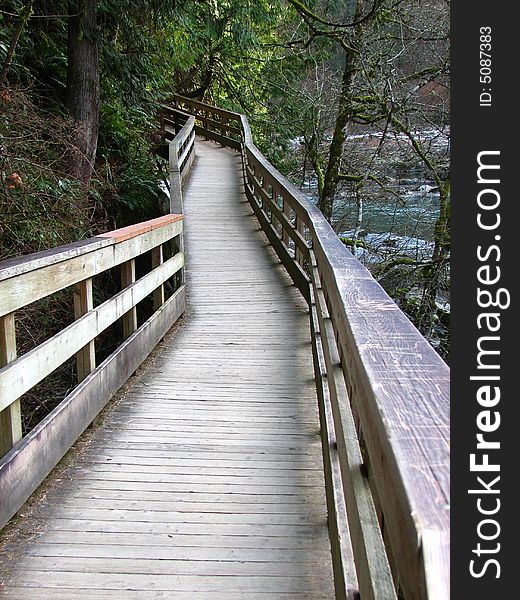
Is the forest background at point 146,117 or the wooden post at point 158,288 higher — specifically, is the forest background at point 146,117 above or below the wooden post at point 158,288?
above

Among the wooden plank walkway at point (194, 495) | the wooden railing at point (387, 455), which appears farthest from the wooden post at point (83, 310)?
the wooden railing at point (387, 455)

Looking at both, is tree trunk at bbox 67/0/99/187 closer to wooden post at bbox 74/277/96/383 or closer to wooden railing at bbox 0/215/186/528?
wooden railing at bbox 0/215/186/528

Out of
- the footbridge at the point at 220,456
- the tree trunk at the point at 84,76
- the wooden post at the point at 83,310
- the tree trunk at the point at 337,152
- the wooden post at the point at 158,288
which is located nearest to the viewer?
the footbridge at the point at 220,456

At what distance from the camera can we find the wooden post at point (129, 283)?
5074 millimetres

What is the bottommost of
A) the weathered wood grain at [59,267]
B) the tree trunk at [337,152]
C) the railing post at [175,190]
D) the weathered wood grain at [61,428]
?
the weathered wood grain at [61,428]

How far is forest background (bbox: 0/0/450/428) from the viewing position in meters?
6.45

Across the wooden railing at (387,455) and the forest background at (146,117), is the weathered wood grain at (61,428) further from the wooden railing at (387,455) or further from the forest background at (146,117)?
the wooden railing at (387,455)

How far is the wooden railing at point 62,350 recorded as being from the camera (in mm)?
2855

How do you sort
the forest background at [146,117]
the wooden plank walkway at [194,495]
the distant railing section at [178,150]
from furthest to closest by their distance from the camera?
the distant railing section at [178,150]
the forest background at [146,117]
the wooden plank walkway at [194,495]

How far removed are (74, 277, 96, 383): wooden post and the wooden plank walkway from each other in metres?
0.39

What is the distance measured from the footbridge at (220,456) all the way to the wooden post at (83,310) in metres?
0.01

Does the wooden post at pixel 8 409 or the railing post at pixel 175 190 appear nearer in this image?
the wooden post at pixel 8 409

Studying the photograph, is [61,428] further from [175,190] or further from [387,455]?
[175,190]

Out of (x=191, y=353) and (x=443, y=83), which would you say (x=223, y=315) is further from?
(x=443, y=83)
